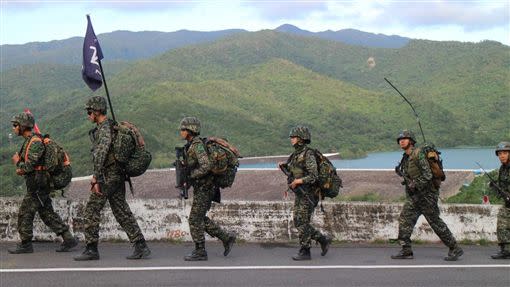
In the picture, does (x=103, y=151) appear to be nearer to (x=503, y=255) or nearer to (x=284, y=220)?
(x=284, y=220)

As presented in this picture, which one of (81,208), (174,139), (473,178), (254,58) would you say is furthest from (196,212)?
(254,58)

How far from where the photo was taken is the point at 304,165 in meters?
7.69

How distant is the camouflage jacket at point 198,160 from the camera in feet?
24.2

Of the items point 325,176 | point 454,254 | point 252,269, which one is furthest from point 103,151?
point 454,254

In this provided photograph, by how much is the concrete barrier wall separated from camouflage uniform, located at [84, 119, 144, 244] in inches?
51.2

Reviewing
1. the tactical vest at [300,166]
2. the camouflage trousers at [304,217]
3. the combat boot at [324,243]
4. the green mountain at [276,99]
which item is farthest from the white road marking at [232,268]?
the green mountain at [276,99]

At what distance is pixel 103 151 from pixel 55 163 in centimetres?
88

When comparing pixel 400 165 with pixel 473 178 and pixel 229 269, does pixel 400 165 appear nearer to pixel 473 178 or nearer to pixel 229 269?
pixel 229 269

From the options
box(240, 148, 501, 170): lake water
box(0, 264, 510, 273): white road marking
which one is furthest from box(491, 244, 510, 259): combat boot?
box(240, 148, 501, 170): lake water

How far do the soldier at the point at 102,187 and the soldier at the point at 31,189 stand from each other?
25.5 inches

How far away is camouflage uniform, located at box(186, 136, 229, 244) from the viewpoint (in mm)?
7449

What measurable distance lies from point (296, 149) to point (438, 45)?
15600cm

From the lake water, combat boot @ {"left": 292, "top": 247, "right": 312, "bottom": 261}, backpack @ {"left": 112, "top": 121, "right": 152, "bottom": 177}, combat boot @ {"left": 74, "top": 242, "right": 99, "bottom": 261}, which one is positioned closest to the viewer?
backpack @ {"left": 112, "top": 121, "right": 152, "bottom": 177}

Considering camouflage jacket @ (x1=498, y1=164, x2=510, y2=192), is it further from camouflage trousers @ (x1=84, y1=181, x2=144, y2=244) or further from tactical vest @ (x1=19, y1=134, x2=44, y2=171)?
tactical vest @ (x1=19, y1=134, x2=44, y2=171)
